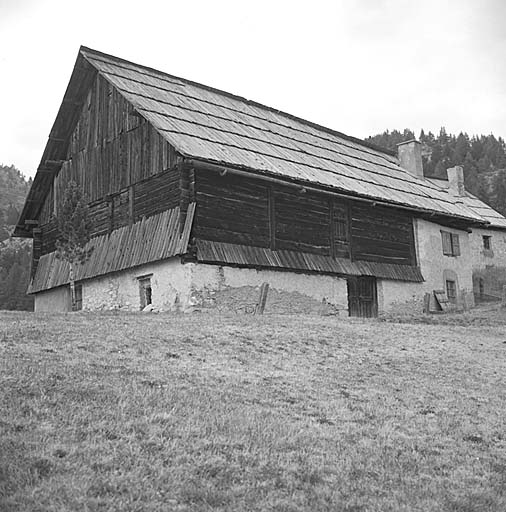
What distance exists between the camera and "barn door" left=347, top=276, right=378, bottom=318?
25.8 meters

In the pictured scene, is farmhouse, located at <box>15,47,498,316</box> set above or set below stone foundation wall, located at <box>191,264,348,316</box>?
above

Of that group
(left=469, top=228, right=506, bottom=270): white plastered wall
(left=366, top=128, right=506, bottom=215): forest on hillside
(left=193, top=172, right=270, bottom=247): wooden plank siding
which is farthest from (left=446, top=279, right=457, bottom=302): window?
(left=366, top=128, right=506, bottom=215): forest on hillside

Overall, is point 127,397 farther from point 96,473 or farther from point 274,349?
point 274,349

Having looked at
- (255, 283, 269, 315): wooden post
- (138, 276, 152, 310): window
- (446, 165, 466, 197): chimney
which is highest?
(446, 165, 466, 197): chimney

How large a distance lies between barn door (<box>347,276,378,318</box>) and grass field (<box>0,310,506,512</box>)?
11249mm

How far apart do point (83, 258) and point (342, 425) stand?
16936 mm

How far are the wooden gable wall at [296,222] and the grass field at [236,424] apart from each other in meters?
7.30

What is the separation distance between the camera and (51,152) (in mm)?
27766

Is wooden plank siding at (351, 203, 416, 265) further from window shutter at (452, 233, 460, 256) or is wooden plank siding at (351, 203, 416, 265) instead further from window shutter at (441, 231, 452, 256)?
window shutter at (452, 233, 460, 256)

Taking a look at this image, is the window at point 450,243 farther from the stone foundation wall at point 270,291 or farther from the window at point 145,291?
the window at point 145,291

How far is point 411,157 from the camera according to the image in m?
37.2

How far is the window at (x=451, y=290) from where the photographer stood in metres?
30.6

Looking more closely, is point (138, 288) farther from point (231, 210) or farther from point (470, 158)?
point (470, 158)

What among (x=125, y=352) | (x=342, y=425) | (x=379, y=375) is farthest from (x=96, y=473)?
(x=379, y=375)
